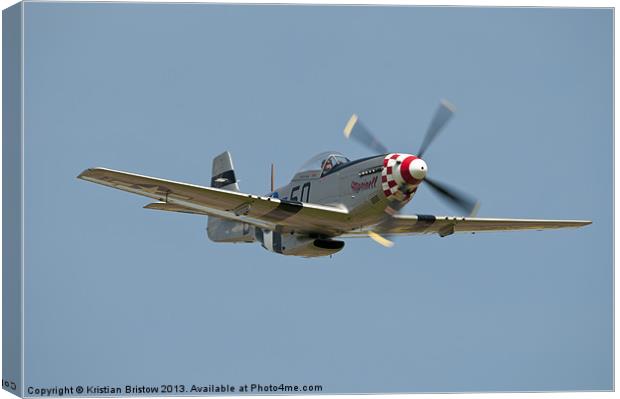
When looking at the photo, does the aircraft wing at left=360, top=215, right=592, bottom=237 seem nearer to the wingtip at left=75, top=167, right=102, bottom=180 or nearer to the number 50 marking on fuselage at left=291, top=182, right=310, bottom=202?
the number 50 marking on fuselage at left=291, top=182, right=310, bottom=202

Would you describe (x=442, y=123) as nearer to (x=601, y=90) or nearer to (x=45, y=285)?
(x=601, y=90)

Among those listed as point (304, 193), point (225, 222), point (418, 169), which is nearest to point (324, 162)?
point (304, 193)

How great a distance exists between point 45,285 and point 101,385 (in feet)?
6.40

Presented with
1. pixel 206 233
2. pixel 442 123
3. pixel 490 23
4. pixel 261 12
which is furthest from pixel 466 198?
pixel 206 233

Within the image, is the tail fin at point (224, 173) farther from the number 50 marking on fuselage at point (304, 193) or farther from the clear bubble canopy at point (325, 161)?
the clear bubble canopy at point (325, 161)

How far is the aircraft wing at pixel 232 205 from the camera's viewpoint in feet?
68.8

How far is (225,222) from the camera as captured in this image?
85.6 feet

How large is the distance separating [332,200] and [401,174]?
5.41ft

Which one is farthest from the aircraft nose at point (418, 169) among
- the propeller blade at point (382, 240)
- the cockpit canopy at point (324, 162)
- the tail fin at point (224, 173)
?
the tail fin at point (224, 173)

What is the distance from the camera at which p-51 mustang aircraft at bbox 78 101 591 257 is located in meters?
21.7

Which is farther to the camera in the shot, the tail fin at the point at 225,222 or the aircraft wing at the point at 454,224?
Result: the tail fin at the point at 225,222

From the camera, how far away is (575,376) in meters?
22.6

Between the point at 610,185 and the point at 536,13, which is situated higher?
the point at 536,13

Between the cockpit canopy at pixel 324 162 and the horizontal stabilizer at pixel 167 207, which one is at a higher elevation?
the cockpit canopy at pixel 324 162
